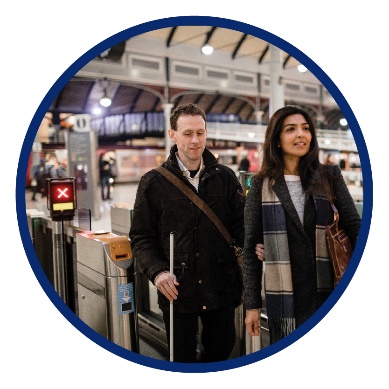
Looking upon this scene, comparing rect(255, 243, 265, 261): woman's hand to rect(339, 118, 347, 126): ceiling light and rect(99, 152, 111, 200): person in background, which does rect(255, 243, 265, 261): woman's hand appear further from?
rect(99, 152, 111, 200): person in background

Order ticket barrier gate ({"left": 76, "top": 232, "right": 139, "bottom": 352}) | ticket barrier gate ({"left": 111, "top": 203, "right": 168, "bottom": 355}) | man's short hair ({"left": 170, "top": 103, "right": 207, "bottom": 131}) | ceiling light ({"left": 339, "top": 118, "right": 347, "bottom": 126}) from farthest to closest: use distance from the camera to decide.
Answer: ticket barrier gate ({"left": 111, "top": 203, "right": 168, "bottom": 355})
ticket barrier gate ({"left": 76, "top": 232, "right": 139, "bottom": 352})
ceiling light ({"left": 339, "top": 118, "right": 347, "bottom": 126})
man's short hair ({"left": 170, "top": 103, "right": 207, "bottom": 131})

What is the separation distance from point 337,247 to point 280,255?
19 centimetres

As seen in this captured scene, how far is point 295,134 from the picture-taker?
1539mm

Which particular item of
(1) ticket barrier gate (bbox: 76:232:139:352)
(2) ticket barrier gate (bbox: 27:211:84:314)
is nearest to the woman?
(1) ticket barrier gate (bbox: 76:232:139:352)

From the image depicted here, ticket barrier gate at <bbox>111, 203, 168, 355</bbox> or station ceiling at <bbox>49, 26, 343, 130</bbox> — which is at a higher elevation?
station ceiling at <bbox>49, 26, 343, 130</bbox>

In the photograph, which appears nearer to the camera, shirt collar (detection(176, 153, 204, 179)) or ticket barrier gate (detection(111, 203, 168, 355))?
shirt collar (detection(176, 153, 204, 179))

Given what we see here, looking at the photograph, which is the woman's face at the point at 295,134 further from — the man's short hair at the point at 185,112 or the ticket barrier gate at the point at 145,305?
the ticket barrier gate at the point at 145,305

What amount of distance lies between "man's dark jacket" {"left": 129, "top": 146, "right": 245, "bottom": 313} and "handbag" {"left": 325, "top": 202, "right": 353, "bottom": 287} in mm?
316

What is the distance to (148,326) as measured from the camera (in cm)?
241

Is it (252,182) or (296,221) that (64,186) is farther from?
(296,221)

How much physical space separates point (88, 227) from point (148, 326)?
590 mm

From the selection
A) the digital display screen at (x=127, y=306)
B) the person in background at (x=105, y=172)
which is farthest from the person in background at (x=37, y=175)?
the digital display screen at (x=127, y=306)

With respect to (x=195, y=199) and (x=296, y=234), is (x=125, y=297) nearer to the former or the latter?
(x=195, y=199)

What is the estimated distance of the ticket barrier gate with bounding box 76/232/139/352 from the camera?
1.88 metres
